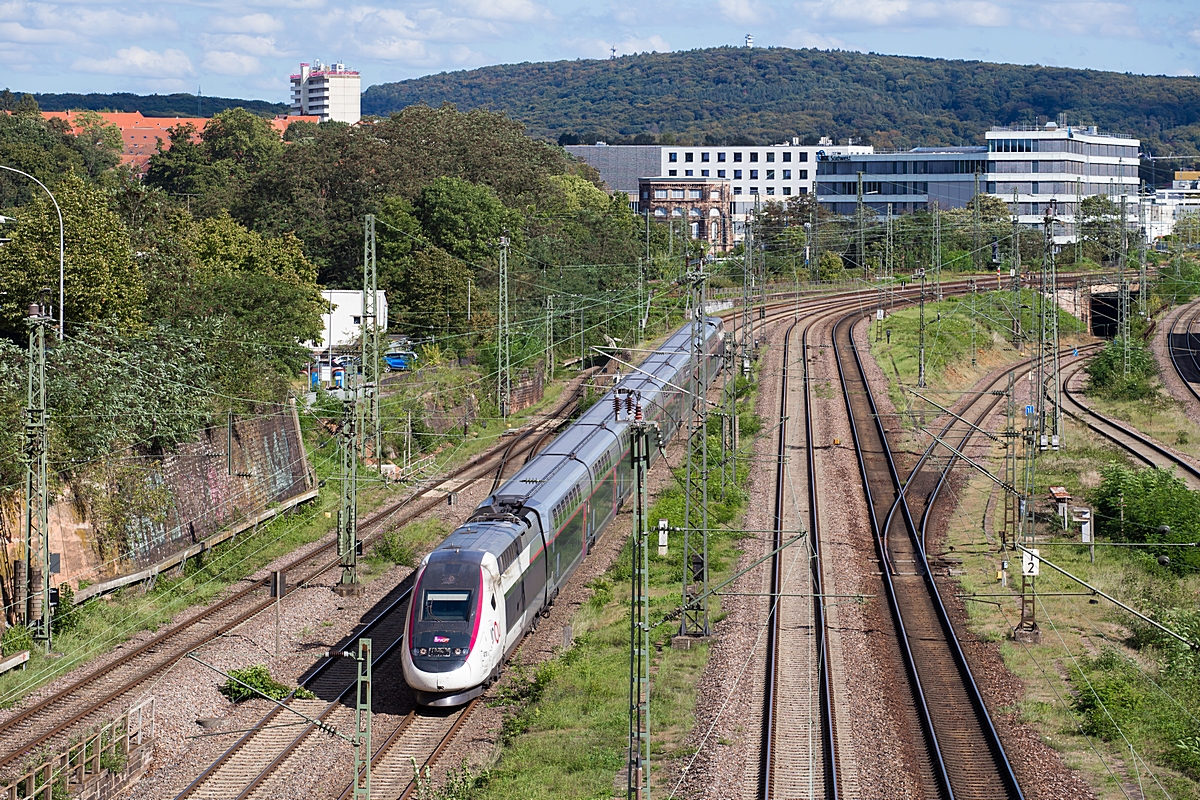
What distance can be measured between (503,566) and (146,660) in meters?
8.45

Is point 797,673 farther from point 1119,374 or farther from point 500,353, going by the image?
point 1119,374

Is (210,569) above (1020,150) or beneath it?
beneath

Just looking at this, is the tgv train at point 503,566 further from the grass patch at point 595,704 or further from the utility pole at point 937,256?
the utility pole at point 937,256

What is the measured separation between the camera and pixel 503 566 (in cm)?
2528

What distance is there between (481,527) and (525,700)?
365 centimetres

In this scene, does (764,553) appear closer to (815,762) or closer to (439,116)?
(815,762)

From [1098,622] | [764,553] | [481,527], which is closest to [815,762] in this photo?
[481,527]

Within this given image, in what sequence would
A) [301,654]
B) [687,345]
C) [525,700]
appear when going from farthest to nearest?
[687,345] → [301,654] → [525,700]

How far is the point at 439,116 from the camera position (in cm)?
10475

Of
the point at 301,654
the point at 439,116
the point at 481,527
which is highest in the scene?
the point at 439,116

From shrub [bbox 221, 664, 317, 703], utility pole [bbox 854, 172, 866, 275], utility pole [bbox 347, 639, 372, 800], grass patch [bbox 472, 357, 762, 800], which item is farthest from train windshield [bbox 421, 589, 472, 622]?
utility pole [bbox 854, 172, 866, 275]

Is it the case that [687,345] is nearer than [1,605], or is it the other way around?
[1,605]

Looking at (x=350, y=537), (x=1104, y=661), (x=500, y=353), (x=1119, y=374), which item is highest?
(x=500, y=353)

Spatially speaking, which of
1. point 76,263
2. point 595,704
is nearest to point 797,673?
point 595,704
